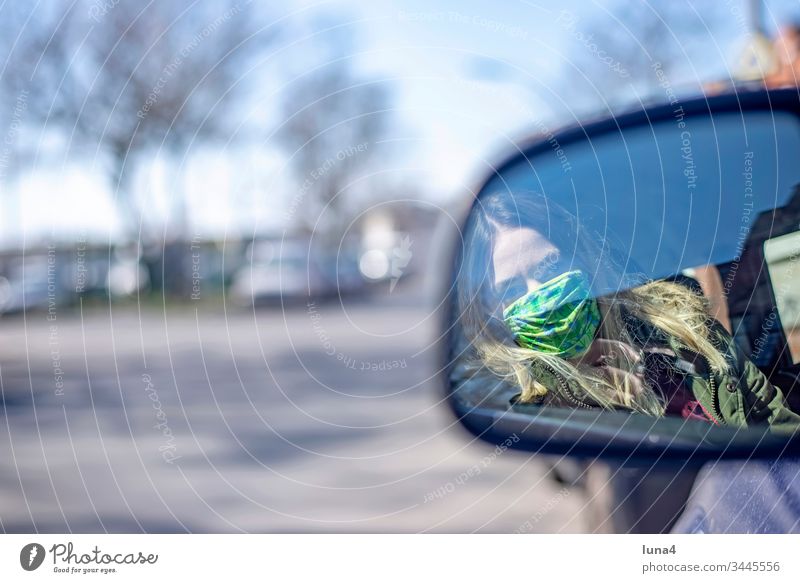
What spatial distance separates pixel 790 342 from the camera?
2.10 metres

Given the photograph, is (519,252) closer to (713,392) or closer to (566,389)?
(566,389)

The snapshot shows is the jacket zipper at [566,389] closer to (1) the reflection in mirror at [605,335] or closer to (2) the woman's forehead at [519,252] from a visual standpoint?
(1) the reflection in mirror at [605,335]

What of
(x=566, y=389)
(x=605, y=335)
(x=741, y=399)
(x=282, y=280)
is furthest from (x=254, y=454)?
(x=282, y=280)

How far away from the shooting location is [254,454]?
269 inches

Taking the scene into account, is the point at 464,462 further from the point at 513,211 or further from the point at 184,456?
the point at 513,211

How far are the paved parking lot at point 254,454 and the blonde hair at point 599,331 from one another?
1.33 ft

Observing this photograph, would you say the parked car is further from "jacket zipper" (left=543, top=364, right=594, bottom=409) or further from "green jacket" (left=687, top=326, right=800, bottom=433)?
"green jacket" (left=687, top=326, right=800, bottom=433)

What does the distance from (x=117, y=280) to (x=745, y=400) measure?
78.0 feet

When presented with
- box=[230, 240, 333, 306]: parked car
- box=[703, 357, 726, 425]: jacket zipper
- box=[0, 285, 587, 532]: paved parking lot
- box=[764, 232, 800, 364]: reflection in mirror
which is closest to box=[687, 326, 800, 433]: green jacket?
box=[703, 357, 726, 425]: jacket zipper

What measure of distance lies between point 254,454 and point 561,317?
5.13 metres

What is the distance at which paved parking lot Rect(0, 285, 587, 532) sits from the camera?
496 cm

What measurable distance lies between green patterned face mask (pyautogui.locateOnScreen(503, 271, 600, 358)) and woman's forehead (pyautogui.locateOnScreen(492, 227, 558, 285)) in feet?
0.22

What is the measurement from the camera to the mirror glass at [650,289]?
206 centimetres

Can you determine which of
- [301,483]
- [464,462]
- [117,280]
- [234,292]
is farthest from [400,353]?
[117,280]
